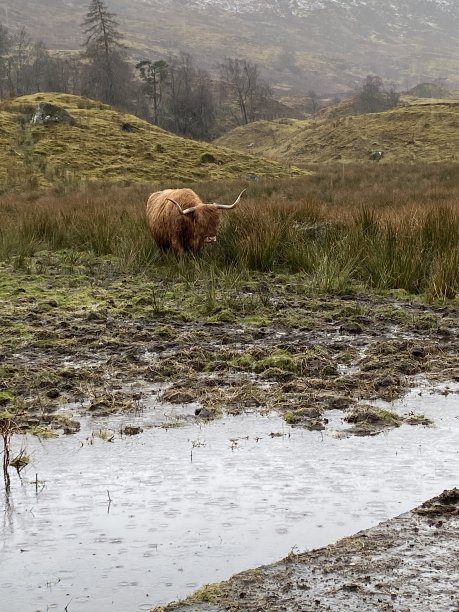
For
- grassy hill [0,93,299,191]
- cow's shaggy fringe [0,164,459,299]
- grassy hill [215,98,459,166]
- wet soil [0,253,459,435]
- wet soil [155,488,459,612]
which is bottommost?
grassy hill [215,98,459,166]

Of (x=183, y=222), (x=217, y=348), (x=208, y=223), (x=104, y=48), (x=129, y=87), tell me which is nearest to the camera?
(x=217, y=348)

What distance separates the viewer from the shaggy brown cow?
31.7 ft

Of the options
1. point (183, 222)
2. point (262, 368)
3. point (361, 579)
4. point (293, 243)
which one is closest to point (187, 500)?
point (361, 579)

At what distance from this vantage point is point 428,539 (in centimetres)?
271

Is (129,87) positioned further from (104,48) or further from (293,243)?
(293,243)

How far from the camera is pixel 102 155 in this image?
2839 cm

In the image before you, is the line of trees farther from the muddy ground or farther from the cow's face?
the muddy ground

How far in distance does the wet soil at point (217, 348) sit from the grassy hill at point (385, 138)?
29.9 metres

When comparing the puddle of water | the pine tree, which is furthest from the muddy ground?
the pine tree

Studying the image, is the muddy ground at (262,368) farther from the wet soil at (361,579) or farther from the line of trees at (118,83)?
the line of trees at (118,83)

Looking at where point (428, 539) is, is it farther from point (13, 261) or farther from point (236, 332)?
point (13, 261)

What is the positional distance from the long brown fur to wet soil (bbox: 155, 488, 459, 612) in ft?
23.2

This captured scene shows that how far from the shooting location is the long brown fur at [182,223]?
9.66 metres

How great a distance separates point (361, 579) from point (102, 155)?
88.3 feet
